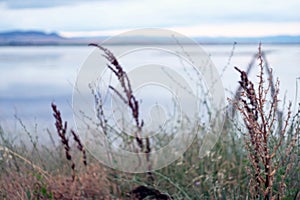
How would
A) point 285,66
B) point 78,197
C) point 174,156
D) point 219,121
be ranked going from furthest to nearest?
point 285,66
point 219,121
point 174,156
point 78,197

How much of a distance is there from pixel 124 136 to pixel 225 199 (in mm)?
1366

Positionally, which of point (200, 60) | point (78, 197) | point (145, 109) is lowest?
point (78, 197)

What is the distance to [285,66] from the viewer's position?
337 inches

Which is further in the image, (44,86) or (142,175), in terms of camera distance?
(44,86)

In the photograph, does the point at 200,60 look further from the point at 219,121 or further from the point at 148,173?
the point at 148,173

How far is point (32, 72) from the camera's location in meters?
16.4

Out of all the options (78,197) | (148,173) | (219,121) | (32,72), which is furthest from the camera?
(32,72)

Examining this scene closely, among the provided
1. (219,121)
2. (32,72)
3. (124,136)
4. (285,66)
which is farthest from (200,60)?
(32,72)

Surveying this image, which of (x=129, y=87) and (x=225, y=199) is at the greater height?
(x=129, y=87)

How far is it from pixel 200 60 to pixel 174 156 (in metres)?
0.78

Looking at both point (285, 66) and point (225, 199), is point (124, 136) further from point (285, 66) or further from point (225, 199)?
point (285, 66)

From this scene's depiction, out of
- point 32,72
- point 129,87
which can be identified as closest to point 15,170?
point 129,87

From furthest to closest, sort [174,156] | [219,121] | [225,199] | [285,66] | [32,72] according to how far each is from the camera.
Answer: [32,72]
[285,66]
[219,121]
[174,156]
[225,199]

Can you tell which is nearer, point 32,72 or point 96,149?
point 96,149
